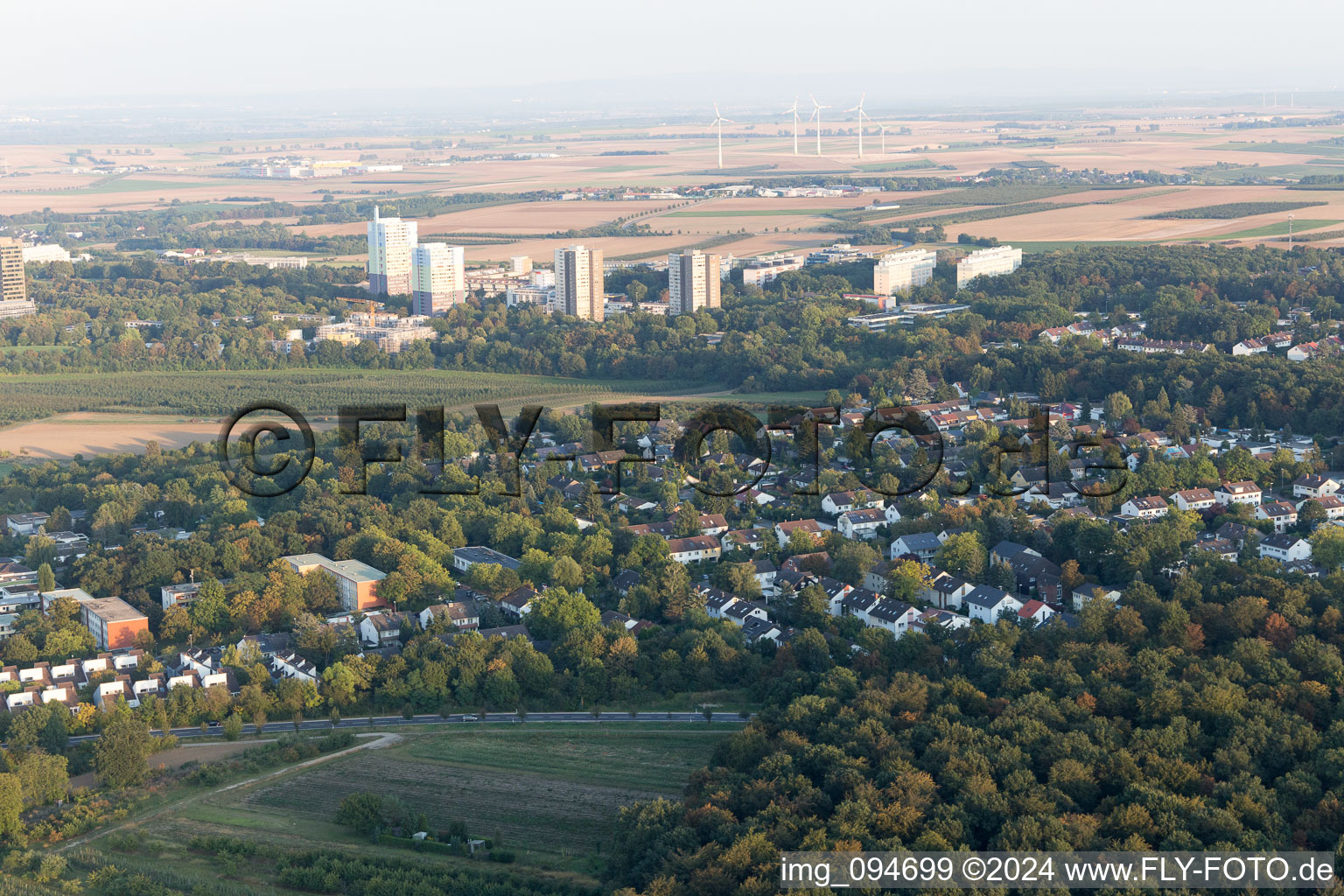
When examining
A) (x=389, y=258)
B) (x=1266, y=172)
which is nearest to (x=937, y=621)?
(x=389, y=258)

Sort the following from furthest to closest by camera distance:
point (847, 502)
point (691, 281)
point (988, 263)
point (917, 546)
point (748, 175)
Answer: point (748, 175)
point (988, 263)
point (691, 281)
point (847, 502)
point (917, 546)

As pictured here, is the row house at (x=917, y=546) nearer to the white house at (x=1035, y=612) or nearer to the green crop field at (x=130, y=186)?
the white house at (x=1035, y=612)

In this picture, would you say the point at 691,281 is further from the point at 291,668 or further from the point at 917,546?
the point at 291,668

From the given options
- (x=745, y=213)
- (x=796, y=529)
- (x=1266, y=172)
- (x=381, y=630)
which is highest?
(x=1266, y=172)

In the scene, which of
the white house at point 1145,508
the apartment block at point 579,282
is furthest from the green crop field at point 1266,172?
the white house at point 1145,508

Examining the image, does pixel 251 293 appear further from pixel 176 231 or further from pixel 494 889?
pixel 494 889

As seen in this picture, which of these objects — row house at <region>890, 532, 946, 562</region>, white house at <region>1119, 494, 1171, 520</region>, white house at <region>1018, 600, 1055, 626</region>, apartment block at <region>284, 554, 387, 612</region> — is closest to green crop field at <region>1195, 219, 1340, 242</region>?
white house at <region>1119, 494, 1171, 520</region>

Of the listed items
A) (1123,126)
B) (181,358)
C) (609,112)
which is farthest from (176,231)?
(609,112)

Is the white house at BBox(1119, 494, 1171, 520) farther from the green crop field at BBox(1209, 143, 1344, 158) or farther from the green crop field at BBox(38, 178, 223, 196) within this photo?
the green crop field at BBox(38, 178, 223, 196)
